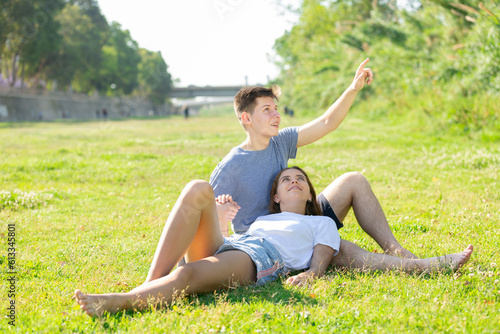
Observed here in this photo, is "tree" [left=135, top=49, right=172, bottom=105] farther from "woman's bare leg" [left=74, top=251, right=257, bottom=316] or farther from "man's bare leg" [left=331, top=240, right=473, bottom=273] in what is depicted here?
"woman's bare leg" [left=74, top=251, right=257, bottom=316]

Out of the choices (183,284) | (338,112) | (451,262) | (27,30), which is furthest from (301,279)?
(27,30)

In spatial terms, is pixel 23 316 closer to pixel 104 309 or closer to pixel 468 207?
pixel 104 309

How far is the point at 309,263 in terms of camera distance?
13.0 feet

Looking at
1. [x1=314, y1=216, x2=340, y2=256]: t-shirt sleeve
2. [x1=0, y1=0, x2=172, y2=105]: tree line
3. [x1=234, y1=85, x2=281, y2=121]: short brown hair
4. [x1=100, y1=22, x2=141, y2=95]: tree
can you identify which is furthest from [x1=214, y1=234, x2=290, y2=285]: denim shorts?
[x1=100, y1=22, x2=141, y2=95]: tree

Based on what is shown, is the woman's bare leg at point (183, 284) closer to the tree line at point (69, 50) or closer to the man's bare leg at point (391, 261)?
the man's bare leg at point (391, 261)

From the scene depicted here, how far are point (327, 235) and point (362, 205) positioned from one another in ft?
2.26

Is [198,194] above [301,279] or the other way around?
above

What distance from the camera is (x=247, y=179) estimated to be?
436cm

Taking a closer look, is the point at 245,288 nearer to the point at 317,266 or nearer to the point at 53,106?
the point at 317,266

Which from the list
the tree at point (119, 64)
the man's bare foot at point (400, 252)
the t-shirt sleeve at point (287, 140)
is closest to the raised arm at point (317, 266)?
the man's bare foot at point (400, 252)

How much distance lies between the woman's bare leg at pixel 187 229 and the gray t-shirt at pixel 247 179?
2.15 feet

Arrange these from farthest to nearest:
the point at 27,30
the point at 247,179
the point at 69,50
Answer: the point at 69,50, the point at 27,30, the point at 247,179

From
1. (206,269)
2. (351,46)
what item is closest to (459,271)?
(206,269)

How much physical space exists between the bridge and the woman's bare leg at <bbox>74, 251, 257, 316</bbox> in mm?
106096
